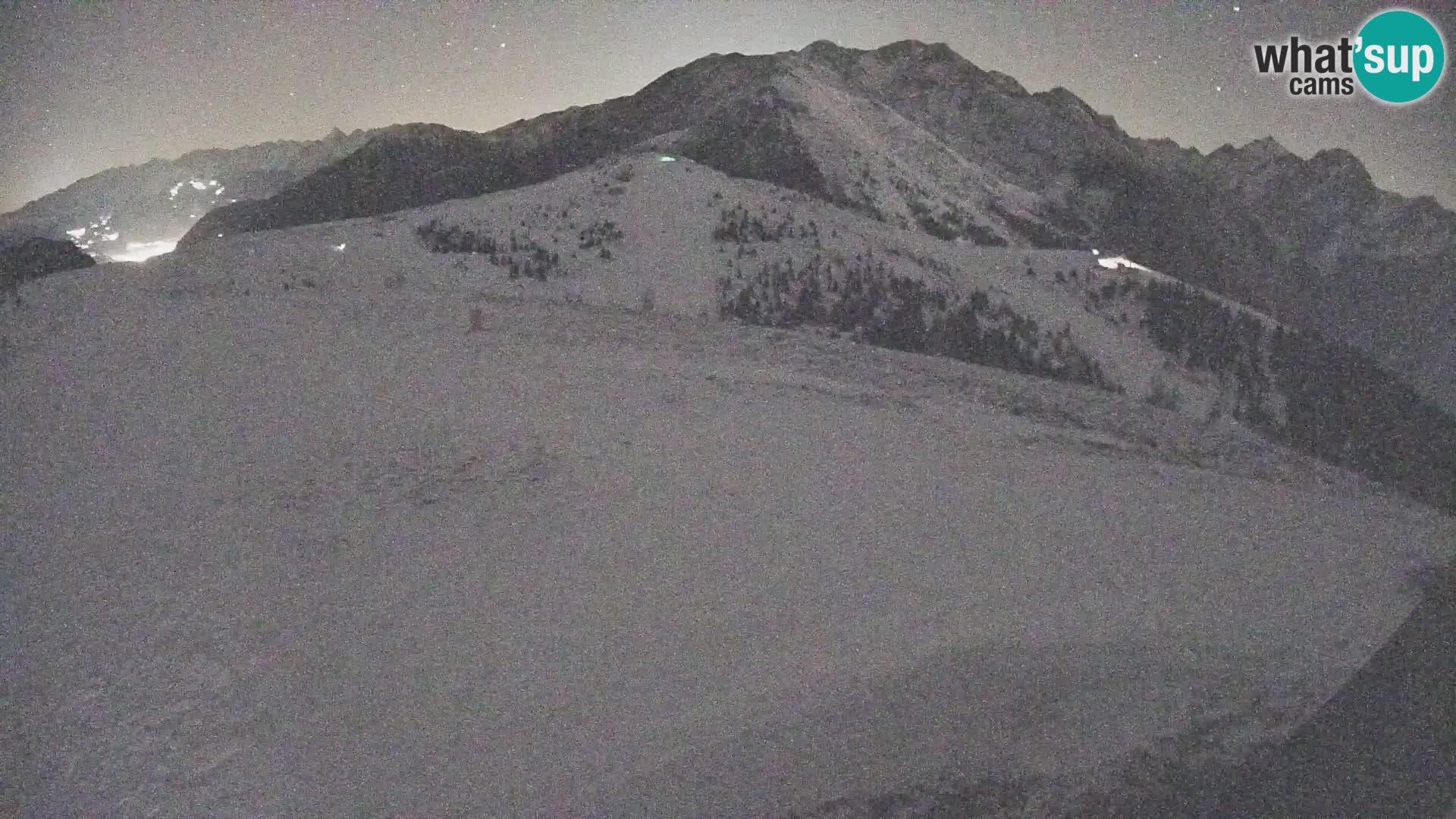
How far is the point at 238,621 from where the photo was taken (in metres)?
6.05

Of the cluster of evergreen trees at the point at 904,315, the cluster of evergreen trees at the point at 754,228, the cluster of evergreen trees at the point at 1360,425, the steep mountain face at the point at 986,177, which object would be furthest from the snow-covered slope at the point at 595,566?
the steep mountain face at the point at 986,177

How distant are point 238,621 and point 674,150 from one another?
37.4 m

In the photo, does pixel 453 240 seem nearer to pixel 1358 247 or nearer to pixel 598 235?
pixel 598 235

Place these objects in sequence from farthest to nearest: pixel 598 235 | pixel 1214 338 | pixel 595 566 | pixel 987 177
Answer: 1. pixel 987 177
2. pixel 598 235
3. pixel 1214 338
4. pixel 595 566

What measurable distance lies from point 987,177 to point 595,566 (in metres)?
48.8

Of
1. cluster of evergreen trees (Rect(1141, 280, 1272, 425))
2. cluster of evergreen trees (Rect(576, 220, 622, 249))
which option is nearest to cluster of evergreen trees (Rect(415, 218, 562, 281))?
cluster of evergreen trees (Rect(576, 220, 622, 249))

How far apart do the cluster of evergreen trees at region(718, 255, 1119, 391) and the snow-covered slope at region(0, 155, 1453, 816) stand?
357 cm

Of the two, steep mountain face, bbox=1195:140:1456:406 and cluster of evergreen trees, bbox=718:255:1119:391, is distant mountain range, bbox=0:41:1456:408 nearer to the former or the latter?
steep mountain face, bbox=1195:140:1456:406

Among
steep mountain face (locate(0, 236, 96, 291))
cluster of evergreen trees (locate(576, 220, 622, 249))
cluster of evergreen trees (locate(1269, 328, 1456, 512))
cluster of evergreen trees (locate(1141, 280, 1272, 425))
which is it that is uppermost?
cluster of evergreen trees (locate(576, 220, 622, 249))

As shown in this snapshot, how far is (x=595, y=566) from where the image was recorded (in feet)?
23.2

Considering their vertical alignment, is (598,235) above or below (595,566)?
above

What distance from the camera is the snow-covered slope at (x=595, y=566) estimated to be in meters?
5.22

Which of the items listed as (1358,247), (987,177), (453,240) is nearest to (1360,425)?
(453,240)

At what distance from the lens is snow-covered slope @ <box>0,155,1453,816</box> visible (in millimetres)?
5219
